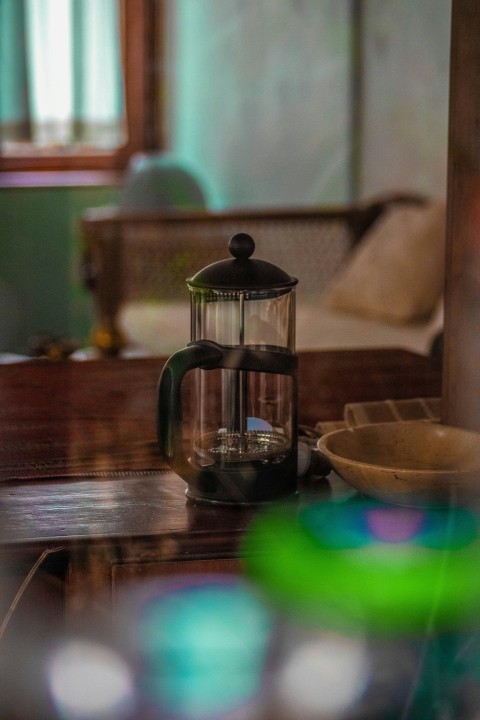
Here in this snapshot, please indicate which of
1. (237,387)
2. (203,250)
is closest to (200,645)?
(237,387)

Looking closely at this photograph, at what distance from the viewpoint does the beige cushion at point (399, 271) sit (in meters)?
3.01

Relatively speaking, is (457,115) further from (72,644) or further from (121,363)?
(121,363)

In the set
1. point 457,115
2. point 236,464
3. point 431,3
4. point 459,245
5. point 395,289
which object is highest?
point 431,3

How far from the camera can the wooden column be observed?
1.04 m

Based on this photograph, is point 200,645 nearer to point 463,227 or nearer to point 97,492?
point 97,492

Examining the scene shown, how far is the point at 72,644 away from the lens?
87cm

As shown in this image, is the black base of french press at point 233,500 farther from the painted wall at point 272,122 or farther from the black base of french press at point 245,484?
the painted wall at point 272,122

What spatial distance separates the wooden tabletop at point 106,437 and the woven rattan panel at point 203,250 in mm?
1795

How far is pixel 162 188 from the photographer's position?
418 centimetres

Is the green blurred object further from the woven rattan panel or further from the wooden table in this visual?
the woven rattan panel

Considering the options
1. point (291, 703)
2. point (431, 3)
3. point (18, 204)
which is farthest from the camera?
point (18, 204)

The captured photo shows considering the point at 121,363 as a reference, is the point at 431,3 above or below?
above

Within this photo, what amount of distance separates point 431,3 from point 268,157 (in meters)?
1.38

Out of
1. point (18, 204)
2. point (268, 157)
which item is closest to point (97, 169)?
point (18, 204)
